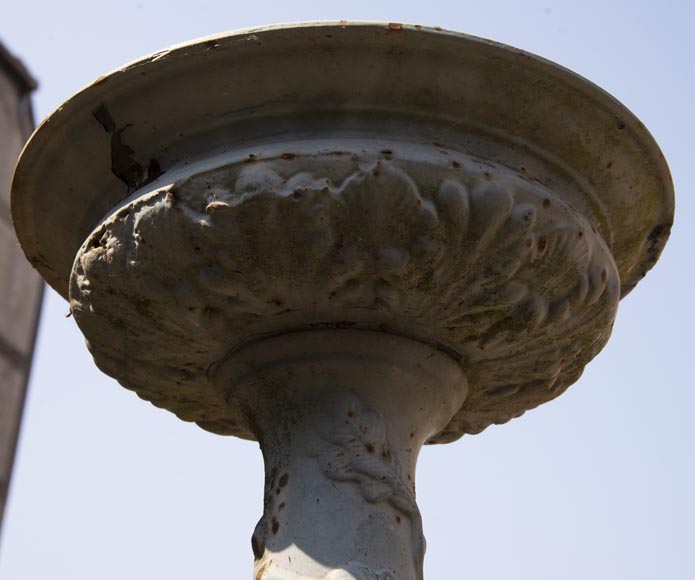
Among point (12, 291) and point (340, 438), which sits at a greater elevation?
point (12, 291)

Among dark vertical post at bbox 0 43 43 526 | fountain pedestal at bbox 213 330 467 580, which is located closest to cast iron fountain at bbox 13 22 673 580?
fountain pedestal at bbox 213 330 467 580

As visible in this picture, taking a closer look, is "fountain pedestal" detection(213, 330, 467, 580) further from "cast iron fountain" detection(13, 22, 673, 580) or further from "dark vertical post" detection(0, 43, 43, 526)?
"dark vertical post" detection(0, 43, 43, 526)

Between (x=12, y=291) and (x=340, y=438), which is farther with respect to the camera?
(x=12, y=291)

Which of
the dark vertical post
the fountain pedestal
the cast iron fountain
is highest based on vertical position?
the dark vertical post

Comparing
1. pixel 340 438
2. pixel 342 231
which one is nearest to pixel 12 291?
pixel 340 438

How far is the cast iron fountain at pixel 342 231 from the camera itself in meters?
1.55

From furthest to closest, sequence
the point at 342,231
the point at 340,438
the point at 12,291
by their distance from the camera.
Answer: the point at 12,291
the point at 340,438
the point at 342,231

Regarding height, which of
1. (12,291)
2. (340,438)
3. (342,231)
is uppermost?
(12,291)

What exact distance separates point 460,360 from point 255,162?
527mm

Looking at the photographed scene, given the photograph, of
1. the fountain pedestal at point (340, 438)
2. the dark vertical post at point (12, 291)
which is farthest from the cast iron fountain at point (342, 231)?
the dark vertical post at point (12, 291)

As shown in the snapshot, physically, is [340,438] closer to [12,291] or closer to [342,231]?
[342,231]

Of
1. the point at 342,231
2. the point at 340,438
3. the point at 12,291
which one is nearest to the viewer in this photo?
the point at 342,231

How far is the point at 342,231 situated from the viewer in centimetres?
154

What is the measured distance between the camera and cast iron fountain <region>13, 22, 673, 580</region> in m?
1.55
